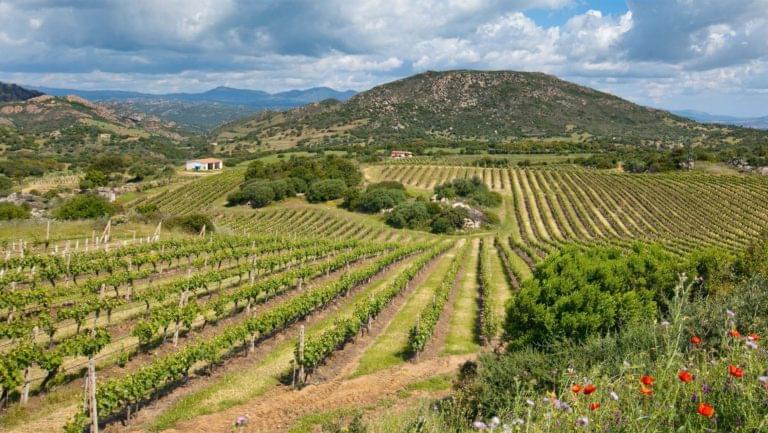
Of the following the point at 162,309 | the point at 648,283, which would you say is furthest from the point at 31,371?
the point at 648,283

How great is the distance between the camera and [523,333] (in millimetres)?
19594

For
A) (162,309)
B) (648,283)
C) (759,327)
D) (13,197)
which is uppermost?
(759,327)

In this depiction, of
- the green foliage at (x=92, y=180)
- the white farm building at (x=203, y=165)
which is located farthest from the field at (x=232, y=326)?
the white farm building at (x=203, y=165)

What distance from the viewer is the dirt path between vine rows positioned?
14.1 m

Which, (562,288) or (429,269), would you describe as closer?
(562,288)

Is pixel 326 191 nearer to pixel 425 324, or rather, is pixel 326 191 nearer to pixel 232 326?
pixel 232 326

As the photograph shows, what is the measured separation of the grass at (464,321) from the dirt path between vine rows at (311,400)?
3.18 metres

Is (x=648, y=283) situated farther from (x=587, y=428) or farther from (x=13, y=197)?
Answer: (x=13, y=197)

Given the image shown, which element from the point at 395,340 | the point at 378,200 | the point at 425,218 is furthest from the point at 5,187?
the point at 395,340

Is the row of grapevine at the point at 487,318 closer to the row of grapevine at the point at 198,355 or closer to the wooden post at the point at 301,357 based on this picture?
the row of grapevine at the point at 198,355

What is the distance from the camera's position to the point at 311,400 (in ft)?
52.6

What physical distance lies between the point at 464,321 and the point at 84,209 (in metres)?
53.3

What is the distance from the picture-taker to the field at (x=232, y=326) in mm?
14617

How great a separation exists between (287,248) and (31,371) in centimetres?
2677
